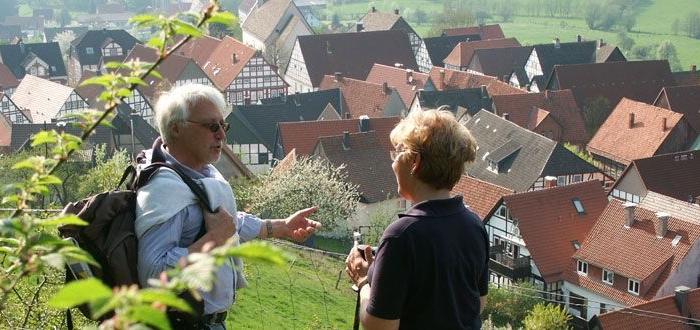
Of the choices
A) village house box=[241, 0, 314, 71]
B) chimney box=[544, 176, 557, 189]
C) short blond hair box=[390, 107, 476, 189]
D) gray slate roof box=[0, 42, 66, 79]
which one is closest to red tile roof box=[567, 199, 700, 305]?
chimney box=[544, 176, 557, 189]

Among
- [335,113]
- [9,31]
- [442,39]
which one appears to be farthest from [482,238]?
[9,31]

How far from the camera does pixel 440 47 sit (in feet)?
190

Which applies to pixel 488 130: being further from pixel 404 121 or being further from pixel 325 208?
pixel 404 121

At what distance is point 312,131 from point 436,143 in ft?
101

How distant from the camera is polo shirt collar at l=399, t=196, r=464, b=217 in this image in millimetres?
3207

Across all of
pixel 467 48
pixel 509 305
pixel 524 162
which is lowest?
pixel 509 305

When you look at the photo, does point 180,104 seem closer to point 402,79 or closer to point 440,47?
point 402,79

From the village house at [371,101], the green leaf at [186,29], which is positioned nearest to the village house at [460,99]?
the village house at [371,101]

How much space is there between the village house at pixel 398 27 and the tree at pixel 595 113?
48.8 feet

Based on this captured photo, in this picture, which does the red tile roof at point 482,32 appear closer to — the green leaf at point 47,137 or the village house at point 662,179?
the village house at point 662,179

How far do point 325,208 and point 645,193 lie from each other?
29.6 feet

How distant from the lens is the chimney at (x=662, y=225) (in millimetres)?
24031

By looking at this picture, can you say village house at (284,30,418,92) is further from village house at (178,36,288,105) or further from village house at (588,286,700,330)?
village house at (588,286,700,330)

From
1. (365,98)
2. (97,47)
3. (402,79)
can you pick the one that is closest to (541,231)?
(365,98)
